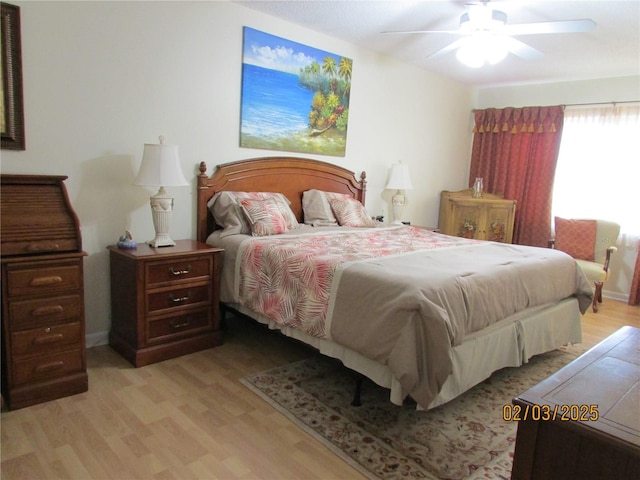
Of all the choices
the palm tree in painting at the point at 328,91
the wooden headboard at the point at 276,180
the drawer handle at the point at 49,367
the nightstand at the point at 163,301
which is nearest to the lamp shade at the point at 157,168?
the nightstand at the point at 163,301

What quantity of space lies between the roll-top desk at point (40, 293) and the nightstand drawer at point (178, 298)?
1.40 feet

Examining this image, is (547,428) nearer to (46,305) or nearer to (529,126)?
(46,305)

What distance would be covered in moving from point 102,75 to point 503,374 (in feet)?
10.2

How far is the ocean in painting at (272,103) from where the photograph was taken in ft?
11.2

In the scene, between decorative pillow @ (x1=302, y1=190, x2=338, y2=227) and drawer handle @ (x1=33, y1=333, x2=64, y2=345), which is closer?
drawer handle @ (x1=33, y1=333, x2=64, y2=345)

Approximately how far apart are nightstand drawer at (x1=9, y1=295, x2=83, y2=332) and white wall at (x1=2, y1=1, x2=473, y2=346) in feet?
2.06

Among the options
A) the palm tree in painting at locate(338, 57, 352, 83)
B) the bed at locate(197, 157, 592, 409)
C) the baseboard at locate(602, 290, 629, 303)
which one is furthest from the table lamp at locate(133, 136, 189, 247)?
the baseboard at locate(602, 290, 629, 303)

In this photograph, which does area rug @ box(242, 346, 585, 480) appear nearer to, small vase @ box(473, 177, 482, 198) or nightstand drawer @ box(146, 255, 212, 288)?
nightstand drawer @ box(146, 255, 212, 288)

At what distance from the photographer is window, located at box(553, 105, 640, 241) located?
14.9 ft

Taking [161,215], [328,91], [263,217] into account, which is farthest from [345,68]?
[161,215]

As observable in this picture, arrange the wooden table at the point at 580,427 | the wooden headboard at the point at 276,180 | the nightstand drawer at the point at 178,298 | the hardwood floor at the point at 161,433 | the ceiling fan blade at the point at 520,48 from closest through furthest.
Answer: the wooden table at the point at 580,427
the hardwood floor at the point at 161,433
the nightstand drawer at the point at 178,298
the ceiling fan blade at the point at 520,48
the wooden headboard at the point at 276,180

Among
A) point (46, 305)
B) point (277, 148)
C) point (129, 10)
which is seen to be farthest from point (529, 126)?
point (46, 305)

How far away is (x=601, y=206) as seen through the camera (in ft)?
15.6

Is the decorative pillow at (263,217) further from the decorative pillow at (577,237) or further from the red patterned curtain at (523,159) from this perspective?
the red patterned curtain at (523,159)
